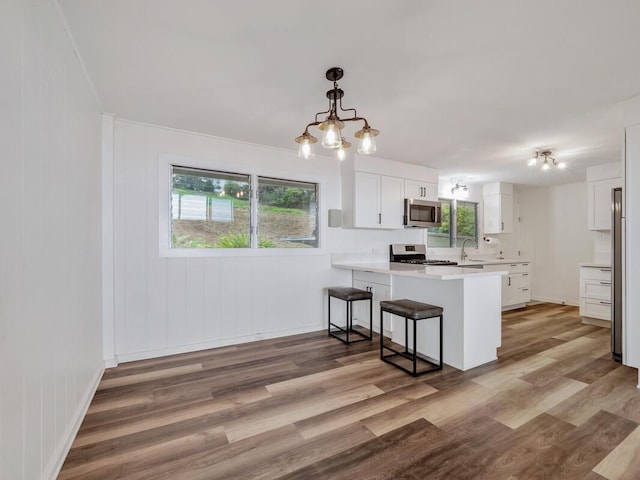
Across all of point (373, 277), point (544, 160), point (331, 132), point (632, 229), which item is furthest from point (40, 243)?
point (544, 160)

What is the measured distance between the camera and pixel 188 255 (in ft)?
10.5

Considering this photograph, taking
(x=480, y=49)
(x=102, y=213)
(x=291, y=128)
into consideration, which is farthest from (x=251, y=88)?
(x=102, y=213)

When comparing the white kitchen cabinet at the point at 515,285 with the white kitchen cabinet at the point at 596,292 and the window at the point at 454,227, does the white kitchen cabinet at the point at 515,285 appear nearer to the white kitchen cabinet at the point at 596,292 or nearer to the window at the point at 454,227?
the window at the point at 454,227

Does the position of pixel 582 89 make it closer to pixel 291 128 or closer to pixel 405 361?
pixel 291 128

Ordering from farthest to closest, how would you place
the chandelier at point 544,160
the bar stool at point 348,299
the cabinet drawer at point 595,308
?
the cabinet drawer at point 595,308, the chandelier at point 544,160, the bar stool at point 348,299

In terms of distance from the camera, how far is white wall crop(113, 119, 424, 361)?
2926 mm

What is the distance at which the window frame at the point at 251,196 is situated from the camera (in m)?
3.08

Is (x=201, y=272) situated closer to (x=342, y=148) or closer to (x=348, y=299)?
(x=348, y=299)

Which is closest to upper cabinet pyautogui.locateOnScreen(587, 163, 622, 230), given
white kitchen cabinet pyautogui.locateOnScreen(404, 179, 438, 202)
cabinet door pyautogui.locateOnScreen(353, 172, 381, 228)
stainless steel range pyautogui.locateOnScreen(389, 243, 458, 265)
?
stainless steel range pyautogui.locateOnScreen(389, 243, 458, 265)

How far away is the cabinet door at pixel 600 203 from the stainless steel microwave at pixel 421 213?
2272 millimetres

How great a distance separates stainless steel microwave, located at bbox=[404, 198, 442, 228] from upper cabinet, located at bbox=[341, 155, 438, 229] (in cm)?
8

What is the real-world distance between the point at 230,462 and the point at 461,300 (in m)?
2.16

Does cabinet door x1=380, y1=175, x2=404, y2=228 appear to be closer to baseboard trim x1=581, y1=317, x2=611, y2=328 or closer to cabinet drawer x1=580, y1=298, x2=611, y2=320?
cabinet drawer x1=580, y1=298, x2=611, y2=320

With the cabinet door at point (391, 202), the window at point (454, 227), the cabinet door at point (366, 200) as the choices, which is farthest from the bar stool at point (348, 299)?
the window at point (454, 227)
